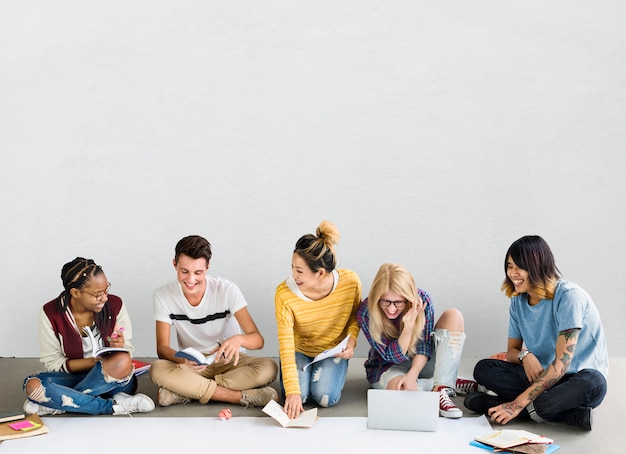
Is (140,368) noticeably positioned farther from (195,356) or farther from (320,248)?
(320,248)

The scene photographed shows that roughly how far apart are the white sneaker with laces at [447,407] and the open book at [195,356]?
0.96 m

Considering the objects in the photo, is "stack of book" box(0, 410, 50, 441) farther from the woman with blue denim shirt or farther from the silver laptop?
the woman with blue denim shirt

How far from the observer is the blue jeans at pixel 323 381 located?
125 inches

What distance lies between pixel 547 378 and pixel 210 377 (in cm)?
145

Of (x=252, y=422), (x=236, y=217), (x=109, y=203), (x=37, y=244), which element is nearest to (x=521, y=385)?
(x=252, y=422)

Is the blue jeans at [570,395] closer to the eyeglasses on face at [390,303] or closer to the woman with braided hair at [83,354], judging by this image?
the eyeglasses on face at [390,303]

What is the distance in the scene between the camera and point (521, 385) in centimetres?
306

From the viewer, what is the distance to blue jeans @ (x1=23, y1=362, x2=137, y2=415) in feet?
9.98

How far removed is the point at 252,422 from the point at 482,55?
2.15 meters

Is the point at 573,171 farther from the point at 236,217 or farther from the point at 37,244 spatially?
the point at 37,244

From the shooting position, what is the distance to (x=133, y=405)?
3123 millimetres

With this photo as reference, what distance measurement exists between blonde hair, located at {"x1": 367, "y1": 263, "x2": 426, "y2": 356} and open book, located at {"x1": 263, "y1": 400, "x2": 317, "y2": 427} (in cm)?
42

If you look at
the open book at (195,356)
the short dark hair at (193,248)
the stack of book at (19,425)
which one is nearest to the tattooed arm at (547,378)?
the open book at (195,356)

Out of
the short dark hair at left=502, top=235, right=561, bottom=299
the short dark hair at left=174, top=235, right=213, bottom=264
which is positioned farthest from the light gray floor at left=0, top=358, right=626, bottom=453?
the short dark hair at left=174, top=235, right=213, bottom=264
